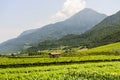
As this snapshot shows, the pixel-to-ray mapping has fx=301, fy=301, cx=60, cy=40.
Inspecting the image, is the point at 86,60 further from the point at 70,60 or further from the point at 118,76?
the point at 118,76

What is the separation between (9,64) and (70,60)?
17.4 metres

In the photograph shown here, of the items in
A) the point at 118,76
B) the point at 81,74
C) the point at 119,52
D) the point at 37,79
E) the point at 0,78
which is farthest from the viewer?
the point at 119,52

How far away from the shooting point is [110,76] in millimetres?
35312

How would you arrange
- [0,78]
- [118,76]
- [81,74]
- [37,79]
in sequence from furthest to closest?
[0,78], [81,74], [37,79], [118,76]

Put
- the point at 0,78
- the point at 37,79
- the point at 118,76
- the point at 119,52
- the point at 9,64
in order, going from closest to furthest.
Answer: the point at 118,76 < the point at 37,79 < the point at 0,78 < the point at 9,64 < the point at 119,52

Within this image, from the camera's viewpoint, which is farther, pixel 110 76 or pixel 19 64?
pixel 19 64

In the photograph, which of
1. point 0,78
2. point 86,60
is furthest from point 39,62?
point 0,78

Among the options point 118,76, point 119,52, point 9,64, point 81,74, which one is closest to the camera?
point 118,76

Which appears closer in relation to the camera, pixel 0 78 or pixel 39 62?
pixel 0 78

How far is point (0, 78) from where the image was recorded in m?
43.8

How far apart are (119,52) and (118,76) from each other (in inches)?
3566

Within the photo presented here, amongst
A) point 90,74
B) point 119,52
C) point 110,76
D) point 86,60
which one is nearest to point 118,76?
point 110,76

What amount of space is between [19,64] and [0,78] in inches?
1619

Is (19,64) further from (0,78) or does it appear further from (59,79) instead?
(59,79)
